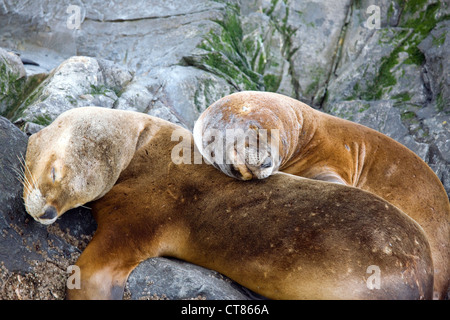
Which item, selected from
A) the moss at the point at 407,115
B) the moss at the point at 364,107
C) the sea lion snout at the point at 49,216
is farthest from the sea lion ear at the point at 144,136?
the moss at the point at 407,115

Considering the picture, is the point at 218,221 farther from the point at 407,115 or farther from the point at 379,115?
the point at 407,115

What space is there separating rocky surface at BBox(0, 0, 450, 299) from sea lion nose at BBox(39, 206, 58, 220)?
1710 mm

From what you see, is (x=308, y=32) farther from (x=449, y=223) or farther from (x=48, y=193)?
(x=48, y=193)

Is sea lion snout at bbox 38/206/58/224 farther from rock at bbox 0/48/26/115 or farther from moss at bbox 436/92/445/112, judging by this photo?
moss at bbox 436/92/445/112

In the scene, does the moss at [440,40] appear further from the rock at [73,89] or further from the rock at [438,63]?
the rock at [73,89]

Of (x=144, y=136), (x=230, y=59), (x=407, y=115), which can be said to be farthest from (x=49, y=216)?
(x=407, y=115)

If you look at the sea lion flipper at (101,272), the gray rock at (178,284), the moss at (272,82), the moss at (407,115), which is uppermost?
the gray rock at (178,284)

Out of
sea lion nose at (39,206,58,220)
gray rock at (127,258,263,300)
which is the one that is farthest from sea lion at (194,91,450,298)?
sea lion nose at (39,206,58,220)

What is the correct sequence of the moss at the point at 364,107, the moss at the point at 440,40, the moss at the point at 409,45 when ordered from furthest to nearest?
the moss at the point at 409,45 < the moss at the point at 364,107 < the moss at the point at 440,40

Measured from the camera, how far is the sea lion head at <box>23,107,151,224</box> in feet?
10.9

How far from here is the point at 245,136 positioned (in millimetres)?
3584

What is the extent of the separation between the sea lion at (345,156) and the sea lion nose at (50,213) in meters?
1.15

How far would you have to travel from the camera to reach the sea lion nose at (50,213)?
321 centimetres

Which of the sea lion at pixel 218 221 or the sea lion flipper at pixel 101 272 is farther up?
the sea lion at pixel 218 221
